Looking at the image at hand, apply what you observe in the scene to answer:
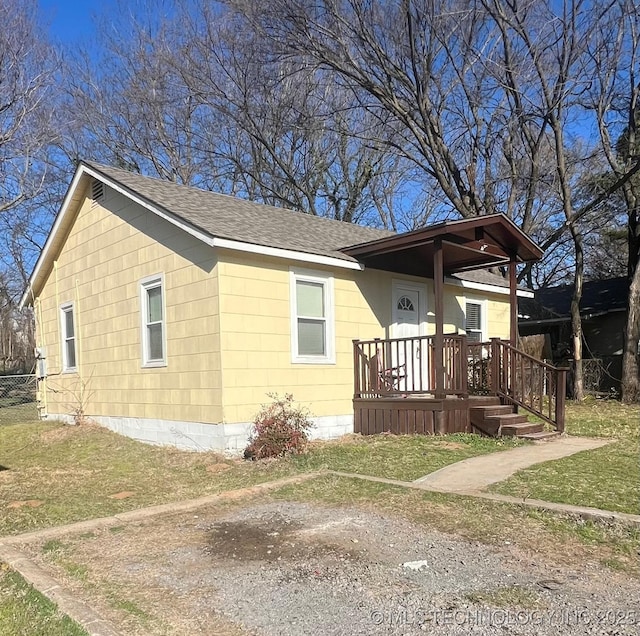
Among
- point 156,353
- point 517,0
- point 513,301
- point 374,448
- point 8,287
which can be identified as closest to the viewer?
point 374,448

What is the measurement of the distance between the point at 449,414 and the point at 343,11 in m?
11.9

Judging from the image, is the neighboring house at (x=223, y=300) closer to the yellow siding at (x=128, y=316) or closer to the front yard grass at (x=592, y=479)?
the yellow siding at (x=128, y=316)

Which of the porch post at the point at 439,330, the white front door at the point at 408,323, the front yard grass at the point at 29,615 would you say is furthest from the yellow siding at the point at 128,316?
the front yard grass at the point at 29,615

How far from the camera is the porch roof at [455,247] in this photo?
942 cm

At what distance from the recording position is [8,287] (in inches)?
1373

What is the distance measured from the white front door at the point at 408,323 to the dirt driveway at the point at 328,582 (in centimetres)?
608

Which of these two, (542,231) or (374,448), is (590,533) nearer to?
(374,448)

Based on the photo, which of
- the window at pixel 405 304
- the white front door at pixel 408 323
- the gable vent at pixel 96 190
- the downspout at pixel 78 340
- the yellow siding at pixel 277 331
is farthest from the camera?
the downspout at pixel 78 340

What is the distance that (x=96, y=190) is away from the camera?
11688 mm

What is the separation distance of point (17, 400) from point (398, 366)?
1523cm

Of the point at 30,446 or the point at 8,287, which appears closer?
the point at 30,446

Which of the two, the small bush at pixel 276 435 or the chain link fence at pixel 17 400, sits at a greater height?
the small bush at pixel 276 435

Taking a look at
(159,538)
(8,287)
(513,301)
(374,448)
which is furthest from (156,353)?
(8,287)

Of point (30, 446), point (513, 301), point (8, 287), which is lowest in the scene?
point (30, 446)
